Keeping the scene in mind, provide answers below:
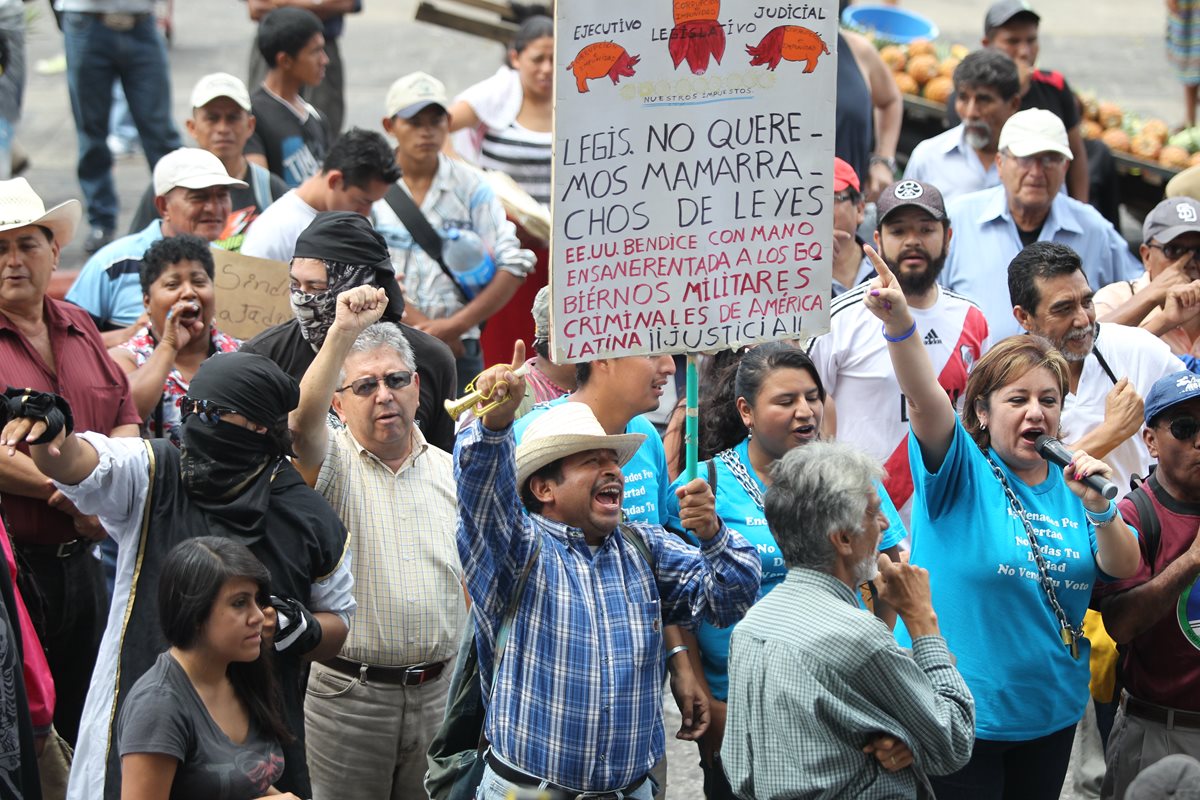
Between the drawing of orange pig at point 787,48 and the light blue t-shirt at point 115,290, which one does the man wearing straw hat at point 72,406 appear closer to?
the light blue t-shirt at point 115,290

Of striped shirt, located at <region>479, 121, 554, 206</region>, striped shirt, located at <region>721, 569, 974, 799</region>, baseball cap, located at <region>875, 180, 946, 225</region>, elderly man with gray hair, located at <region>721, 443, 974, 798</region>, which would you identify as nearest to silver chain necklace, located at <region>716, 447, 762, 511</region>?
elderly man with gray hair, located at <region>721, 443, 974, 798</region>

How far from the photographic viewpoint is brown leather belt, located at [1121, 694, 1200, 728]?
16.2ft

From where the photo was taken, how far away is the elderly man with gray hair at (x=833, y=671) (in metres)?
3.81

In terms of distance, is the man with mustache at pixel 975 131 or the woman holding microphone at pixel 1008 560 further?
the man with mustache at pixel 975 131

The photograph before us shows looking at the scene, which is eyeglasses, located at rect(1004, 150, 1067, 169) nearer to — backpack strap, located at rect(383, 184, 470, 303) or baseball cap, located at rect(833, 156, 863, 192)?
baseball cap, located at rect(833, 156, 863, 192)

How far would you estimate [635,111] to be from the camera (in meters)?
4.41

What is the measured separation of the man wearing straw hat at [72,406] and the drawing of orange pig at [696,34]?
7.76 feet

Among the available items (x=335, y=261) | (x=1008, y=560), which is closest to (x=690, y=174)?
(x=1008, y=560)

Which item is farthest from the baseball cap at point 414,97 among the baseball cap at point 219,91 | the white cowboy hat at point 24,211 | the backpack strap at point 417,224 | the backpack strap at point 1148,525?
the backpack strap at point 1148,525

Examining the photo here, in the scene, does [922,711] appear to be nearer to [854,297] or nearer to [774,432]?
[774,432]

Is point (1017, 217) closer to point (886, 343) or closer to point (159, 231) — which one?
point (886, 343)

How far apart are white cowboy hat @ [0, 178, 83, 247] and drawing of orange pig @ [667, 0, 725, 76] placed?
7.98 feet

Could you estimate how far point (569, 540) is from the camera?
4.30 m

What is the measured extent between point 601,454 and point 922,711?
108 centimetres
